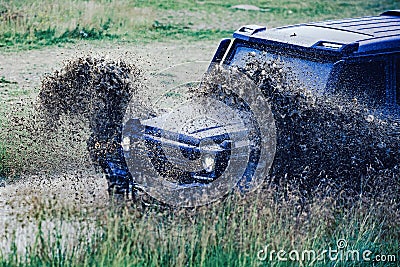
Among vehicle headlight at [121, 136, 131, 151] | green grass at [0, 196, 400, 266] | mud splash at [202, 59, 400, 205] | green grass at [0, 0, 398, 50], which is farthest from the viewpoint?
green grass at [0, 0, 398, 50]

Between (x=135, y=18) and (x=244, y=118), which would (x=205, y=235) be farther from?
(x=135, y=18)

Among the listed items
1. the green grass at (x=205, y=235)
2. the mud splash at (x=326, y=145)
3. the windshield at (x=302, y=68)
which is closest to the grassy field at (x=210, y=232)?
the green grass at (x=205, y=235)

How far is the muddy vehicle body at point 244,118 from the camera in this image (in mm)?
6398

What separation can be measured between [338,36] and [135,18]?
9980 millimetres

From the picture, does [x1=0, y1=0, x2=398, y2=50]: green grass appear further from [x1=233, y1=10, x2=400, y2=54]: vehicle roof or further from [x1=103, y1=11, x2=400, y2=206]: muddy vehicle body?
[x1=103, y1=11, x2=400, y2=206]: muddy vehicle body

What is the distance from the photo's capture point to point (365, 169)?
672 centimetres

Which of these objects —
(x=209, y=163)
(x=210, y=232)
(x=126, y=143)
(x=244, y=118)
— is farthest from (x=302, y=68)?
(x=210, y=232)

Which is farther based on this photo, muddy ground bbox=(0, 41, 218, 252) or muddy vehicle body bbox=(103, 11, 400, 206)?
muddy vehicle body bbox=(103, 11, 400, 206)

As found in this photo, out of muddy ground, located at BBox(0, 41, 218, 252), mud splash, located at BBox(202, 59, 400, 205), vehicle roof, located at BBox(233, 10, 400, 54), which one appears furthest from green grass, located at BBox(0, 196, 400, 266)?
vehicle roof, located at BBox(233, 10, 400, 54)

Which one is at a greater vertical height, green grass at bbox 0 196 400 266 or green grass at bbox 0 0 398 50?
green grass at bbox 0 196 400 266

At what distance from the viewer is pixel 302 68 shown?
282 inches

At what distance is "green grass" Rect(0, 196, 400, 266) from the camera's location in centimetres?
541

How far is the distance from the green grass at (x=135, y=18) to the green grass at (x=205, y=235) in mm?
8812

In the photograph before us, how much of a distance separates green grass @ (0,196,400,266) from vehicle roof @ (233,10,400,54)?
1720 millimetres
